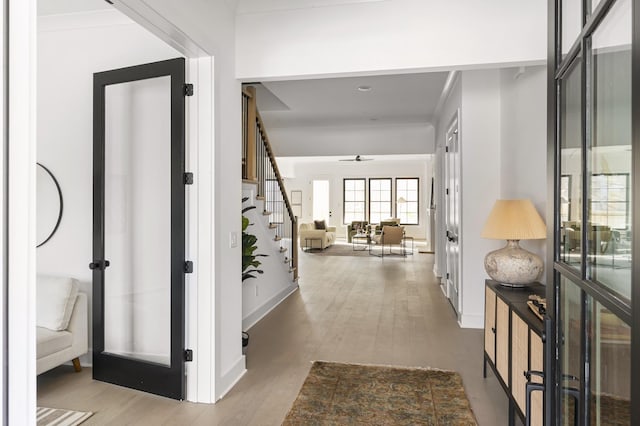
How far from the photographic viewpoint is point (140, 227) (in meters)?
3.00

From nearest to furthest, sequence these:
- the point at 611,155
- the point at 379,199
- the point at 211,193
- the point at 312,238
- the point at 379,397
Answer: the point at 611,155
the point at 211,193
the point at 379,397
the point at 312,238
the point at 379,199

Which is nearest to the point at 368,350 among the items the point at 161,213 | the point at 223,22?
the point at 161,213

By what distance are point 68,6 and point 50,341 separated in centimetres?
254

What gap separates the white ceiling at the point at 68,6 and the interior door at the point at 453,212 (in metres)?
3.72

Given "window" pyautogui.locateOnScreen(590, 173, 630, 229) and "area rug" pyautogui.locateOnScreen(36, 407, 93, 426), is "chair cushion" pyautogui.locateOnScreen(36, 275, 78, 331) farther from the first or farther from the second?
"window" pyautogui.locateOnScreen(590, 173, 630, 229)

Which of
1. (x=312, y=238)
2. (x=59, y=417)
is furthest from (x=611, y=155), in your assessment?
(x=312, y=238)

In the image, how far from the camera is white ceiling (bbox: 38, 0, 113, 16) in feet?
10.2

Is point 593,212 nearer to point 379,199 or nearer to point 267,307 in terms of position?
point 267,307

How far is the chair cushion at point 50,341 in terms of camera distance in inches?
117

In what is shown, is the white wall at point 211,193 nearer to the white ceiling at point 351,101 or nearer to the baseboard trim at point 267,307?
the baseboard trim at point 267,307

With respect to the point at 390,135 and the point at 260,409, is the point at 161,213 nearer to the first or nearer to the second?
the point at 260,409

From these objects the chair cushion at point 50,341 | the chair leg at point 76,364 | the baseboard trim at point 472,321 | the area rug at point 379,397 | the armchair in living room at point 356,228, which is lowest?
the area rug at point 379,397

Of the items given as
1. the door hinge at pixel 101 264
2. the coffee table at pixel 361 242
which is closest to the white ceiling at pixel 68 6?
the door hinge at pixel 101 264

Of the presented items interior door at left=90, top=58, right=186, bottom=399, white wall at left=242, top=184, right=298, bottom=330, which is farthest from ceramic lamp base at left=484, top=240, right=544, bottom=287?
white wall at left=242, top=184, right=298, bottom=330
